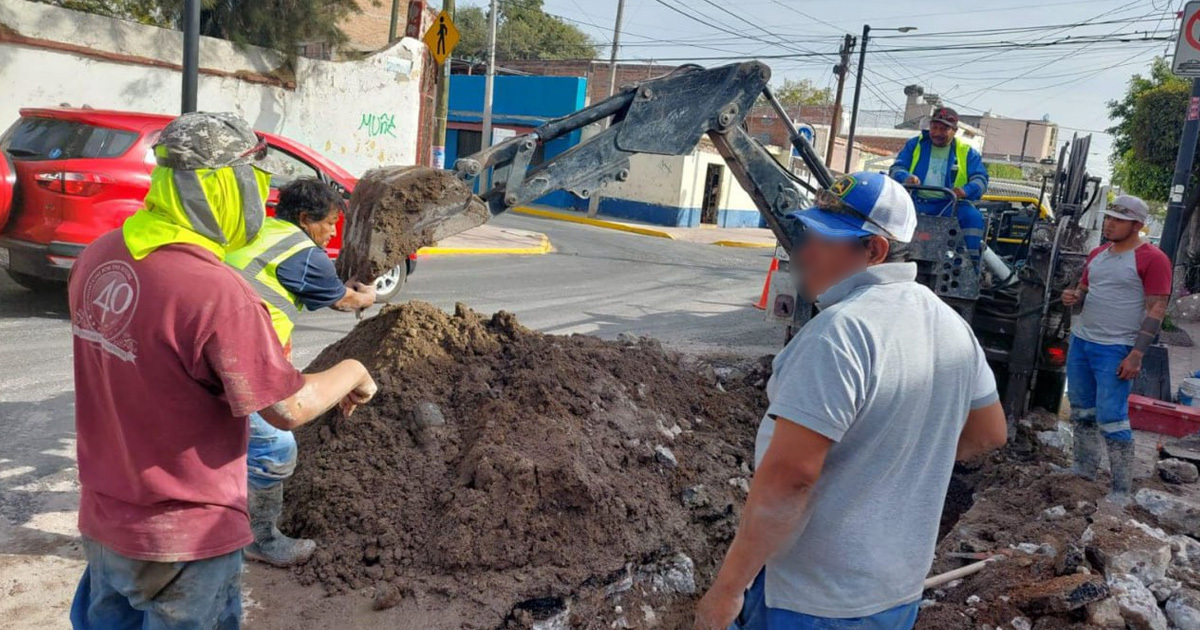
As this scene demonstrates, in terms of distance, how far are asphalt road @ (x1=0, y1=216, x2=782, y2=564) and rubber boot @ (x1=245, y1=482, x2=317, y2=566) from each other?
3.10 feet

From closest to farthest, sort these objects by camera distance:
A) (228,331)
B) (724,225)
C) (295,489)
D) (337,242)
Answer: (228,331) → (295,489) → (337,242) → (724,225)

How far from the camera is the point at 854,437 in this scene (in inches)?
82.7

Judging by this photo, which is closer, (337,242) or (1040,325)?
(1040,325)

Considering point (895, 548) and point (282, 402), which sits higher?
point (282, 402)

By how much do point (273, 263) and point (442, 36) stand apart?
1100cm

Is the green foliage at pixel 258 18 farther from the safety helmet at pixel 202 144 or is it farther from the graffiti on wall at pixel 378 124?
the safety helmet at pixel 202 144

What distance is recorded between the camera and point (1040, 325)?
6723 mm

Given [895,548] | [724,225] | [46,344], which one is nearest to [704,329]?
[46,344]

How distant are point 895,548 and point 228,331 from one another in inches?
68.5

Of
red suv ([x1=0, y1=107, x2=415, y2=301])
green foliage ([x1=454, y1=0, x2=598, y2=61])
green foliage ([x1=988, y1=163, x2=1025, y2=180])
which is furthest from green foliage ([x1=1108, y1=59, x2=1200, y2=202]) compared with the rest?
green foliage ([x1=454, y1=0, x2=598, y2=61])

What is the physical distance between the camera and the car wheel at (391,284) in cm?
974

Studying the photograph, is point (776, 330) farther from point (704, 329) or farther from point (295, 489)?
point (295, 489)

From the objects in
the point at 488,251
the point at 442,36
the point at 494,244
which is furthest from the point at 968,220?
the point at 494,244

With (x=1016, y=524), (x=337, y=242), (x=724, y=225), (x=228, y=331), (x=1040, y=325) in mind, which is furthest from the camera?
(x=724, y=225)
